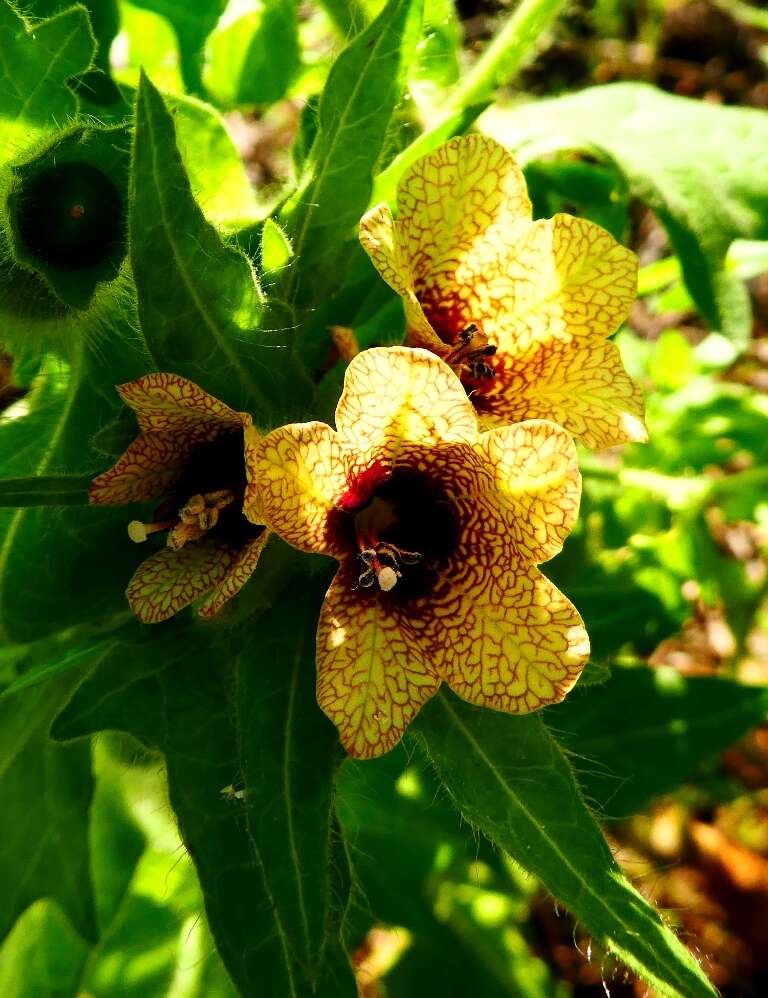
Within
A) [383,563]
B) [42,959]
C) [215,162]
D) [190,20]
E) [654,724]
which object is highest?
[190,20]

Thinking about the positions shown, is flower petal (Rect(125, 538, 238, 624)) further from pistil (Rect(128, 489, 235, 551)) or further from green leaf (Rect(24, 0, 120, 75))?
green leaf (Rect(24, 0, 120, 75))

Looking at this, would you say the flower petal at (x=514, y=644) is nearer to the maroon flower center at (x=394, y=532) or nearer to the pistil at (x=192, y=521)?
the maroon flower center at (x=394, y=532)

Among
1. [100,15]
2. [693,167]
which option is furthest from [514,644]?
[100,15]

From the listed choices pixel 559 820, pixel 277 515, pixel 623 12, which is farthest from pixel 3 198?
pixel 623 12

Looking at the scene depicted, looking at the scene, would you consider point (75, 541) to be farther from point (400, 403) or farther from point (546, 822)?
point (546, 822)

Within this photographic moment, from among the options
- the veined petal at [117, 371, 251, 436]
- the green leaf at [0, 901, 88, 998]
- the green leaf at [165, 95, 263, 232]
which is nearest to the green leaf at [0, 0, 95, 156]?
the green leaf at [165, 95, 263, 232]

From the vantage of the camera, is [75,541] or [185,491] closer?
[185,491]
